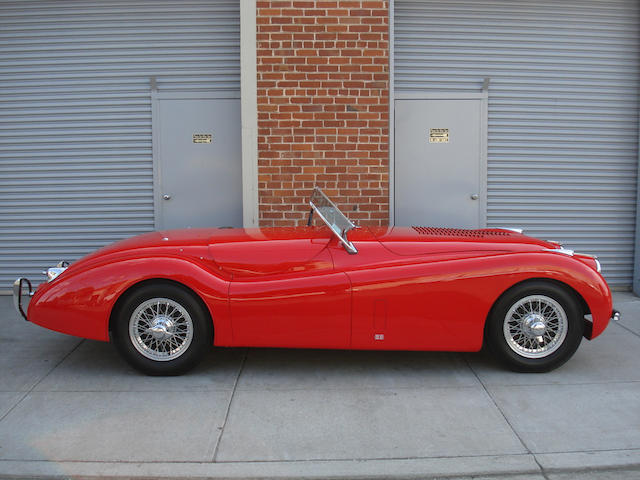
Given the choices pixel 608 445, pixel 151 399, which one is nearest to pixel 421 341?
pixel 608 445

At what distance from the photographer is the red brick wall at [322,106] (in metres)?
6.82

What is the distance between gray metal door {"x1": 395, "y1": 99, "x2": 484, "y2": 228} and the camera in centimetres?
750

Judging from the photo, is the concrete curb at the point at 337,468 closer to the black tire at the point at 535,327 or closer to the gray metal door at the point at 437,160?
the black tire at the point at 535,327

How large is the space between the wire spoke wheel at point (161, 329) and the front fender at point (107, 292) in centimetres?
18

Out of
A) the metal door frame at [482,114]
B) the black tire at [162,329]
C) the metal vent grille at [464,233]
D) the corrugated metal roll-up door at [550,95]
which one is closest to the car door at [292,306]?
the black tire at [162,329]

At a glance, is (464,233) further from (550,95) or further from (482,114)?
(550,95)

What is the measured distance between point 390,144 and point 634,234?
136 inches

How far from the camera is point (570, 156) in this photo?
7.72 m

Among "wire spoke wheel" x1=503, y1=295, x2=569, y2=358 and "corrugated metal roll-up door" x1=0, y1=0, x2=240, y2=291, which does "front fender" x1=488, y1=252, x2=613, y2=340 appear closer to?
"wire spoke wheel" x1=503, y1=295, x2=569, y2=358

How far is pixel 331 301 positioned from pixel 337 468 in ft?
4.56

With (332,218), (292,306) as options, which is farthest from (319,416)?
(332,218)

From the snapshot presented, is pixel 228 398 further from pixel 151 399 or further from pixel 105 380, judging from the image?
pixel 105 380

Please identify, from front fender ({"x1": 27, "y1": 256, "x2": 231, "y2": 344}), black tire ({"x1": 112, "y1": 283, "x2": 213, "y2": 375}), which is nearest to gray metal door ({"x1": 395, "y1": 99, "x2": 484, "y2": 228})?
front fender ({"x1": 27, "y1": 256, "x2": 231, "y2": 344})

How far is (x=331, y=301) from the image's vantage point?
446cm
